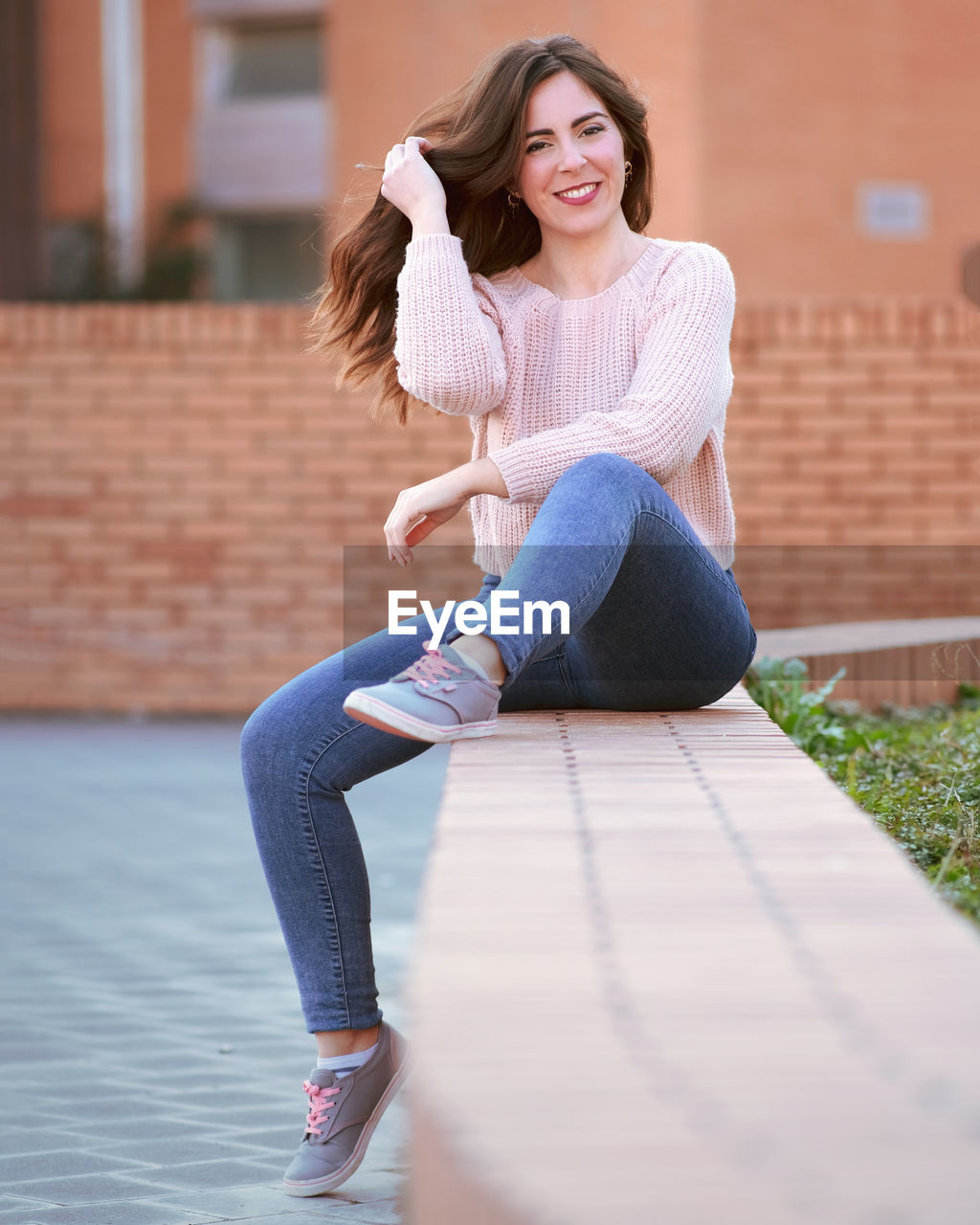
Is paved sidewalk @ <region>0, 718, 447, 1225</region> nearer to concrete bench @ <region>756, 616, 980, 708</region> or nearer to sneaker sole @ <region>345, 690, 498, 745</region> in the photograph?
sneaker sole @ <region>345, 690, 498, 745</region>

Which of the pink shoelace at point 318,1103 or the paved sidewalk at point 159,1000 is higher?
the pink shoelace at point 318,1103

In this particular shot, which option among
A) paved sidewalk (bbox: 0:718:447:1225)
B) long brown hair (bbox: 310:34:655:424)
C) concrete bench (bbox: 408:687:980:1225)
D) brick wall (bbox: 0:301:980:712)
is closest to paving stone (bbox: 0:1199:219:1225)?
paved sidewalk (bbox: 0:718:447:1225)

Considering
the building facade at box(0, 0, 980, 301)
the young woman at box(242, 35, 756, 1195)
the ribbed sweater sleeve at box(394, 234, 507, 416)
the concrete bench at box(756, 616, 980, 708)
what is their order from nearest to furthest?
the young woman at box(242, 35, 756, 1195) < the ribbed sweater sleeve at box(394, 234, 507, 416) < the concrete bench at box(756, 616, 980, 708) < the building facade at box(0, 0, 980, 301)

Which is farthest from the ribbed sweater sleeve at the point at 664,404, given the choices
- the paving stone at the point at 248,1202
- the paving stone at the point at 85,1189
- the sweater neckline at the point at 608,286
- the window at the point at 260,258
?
the window at the point at 260,258

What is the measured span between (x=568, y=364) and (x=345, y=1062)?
1.29 m

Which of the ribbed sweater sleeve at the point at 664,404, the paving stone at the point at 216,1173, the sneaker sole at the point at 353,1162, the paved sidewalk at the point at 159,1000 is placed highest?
the ribbed sweater sleeve at the point at 664,404

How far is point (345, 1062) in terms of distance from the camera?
273 cm

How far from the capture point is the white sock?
2.72 m

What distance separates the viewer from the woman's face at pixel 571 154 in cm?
307

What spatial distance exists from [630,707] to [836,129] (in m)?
11.9

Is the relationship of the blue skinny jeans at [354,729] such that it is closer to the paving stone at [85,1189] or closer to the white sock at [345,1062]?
the white sock at [345,1062]

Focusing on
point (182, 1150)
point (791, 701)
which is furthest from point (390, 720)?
point (791, 701)

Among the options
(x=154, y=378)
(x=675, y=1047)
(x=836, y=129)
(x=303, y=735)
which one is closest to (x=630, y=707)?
(x=303, y=735)

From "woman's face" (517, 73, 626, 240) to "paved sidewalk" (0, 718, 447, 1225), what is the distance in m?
1.71
